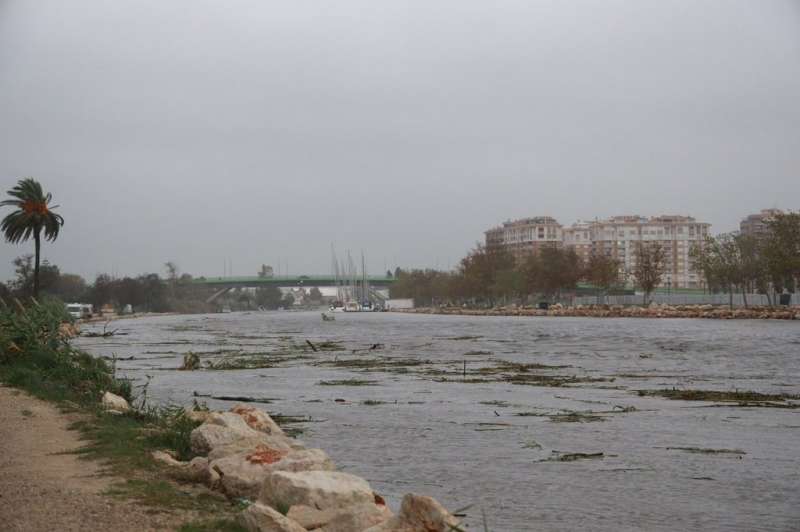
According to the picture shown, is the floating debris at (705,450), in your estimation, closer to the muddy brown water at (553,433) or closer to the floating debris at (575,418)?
the muddy brown water at (553,433)

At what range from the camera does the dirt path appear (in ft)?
24.0

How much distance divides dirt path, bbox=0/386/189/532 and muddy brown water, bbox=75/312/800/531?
343cm

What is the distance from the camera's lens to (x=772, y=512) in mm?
9602

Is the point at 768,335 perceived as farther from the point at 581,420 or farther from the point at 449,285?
the point at 449,285

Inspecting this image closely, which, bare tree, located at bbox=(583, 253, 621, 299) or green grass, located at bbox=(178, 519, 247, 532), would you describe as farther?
bare tree, located at bbox=(583, 253, 621, 299)

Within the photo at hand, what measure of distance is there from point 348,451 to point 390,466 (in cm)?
138

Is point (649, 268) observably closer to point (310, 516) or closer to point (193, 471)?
point (193, 471)

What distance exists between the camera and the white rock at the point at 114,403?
15188 mm

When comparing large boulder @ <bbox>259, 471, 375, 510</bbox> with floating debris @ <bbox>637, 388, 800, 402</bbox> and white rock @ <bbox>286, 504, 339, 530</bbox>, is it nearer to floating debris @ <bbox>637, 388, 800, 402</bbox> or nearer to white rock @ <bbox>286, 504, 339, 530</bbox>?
white rock @ <bbox>286, 504, 339, 530</bbox>

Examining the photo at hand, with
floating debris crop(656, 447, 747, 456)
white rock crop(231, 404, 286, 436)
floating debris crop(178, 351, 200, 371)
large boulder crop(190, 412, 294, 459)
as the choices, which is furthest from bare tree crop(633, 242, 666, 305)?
large boulder crop(190, 412, 294, 459)

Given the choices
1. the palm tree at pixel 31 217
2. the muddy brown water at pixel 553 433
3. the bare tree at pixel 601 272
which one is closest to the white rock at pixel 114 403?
the muddy brown water at pixel 553 433

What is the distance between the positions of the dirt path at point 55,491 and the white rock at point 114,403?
248 centimetres

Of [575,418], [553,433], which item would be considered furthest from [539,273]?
[553,433]

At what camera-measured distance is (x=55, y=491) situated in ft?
27.4
